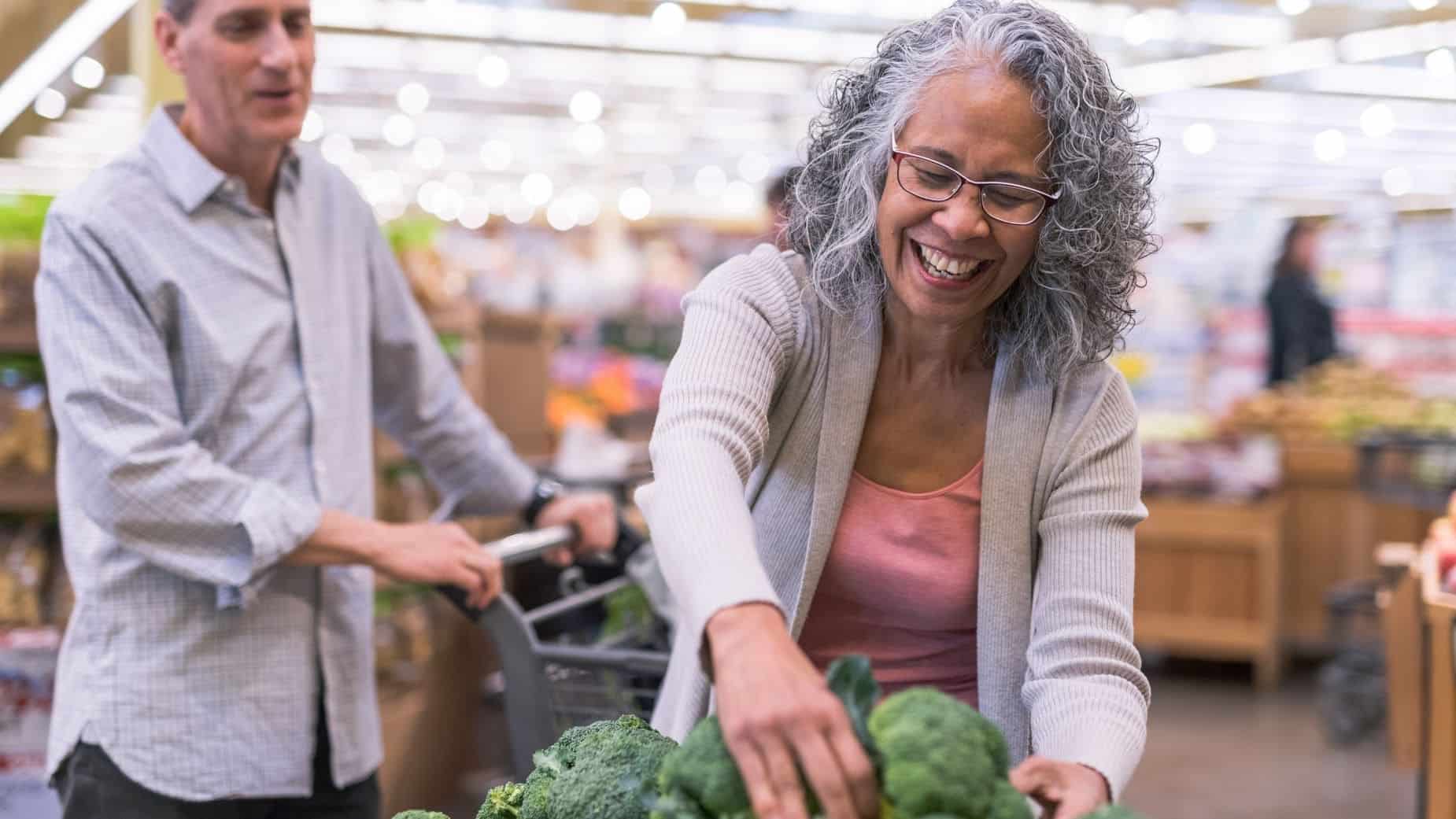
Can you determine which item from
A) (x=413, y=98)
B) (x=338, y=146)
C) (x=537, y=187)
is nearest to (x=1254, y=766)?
(x=413, y=98)

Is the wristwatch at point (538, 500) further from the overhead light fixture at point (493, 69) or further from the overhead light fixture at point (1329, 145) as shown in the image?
the overhead light fixture at point (1329, 145)

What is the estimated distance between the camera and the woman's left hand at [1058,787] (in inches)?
48.0

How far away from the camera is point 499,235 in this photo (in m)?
18.9

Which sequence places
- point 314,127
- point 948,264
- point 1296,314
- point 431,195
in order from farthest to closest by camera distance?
point 431,195 → point 314,127 → point 1296,314 → point 948,264

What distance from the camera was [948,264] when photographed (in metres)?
1.42

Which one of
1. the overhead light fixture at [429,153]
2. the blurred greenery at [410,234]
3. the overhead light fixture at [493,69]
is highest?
the overhead light fixture at [493,69]

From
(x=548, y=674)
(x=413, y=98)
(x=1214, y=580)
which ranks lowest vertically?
(x=1214, y=580)

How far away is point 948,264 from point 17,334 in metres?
2.62

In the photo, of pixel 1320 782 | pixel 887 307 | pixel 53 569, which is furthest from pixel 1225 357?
pixel 887 307

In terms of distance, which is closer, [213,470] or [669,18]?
[213,470]

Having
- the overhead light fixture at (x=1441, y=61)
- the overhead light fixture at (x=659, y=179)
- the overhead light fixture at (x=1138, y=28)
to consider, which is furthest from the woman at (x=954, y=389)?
the overhead light fixture at (x=659, y=179)

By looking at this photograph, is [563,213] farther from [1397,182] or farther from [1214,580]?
[1214,580]

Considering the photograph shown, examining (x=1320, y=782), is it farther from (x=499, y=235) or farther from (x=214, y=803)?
(x=499, y=235)

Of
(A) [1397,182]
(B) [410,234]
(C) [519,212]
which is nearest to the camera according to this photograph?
(B) [410,234]
